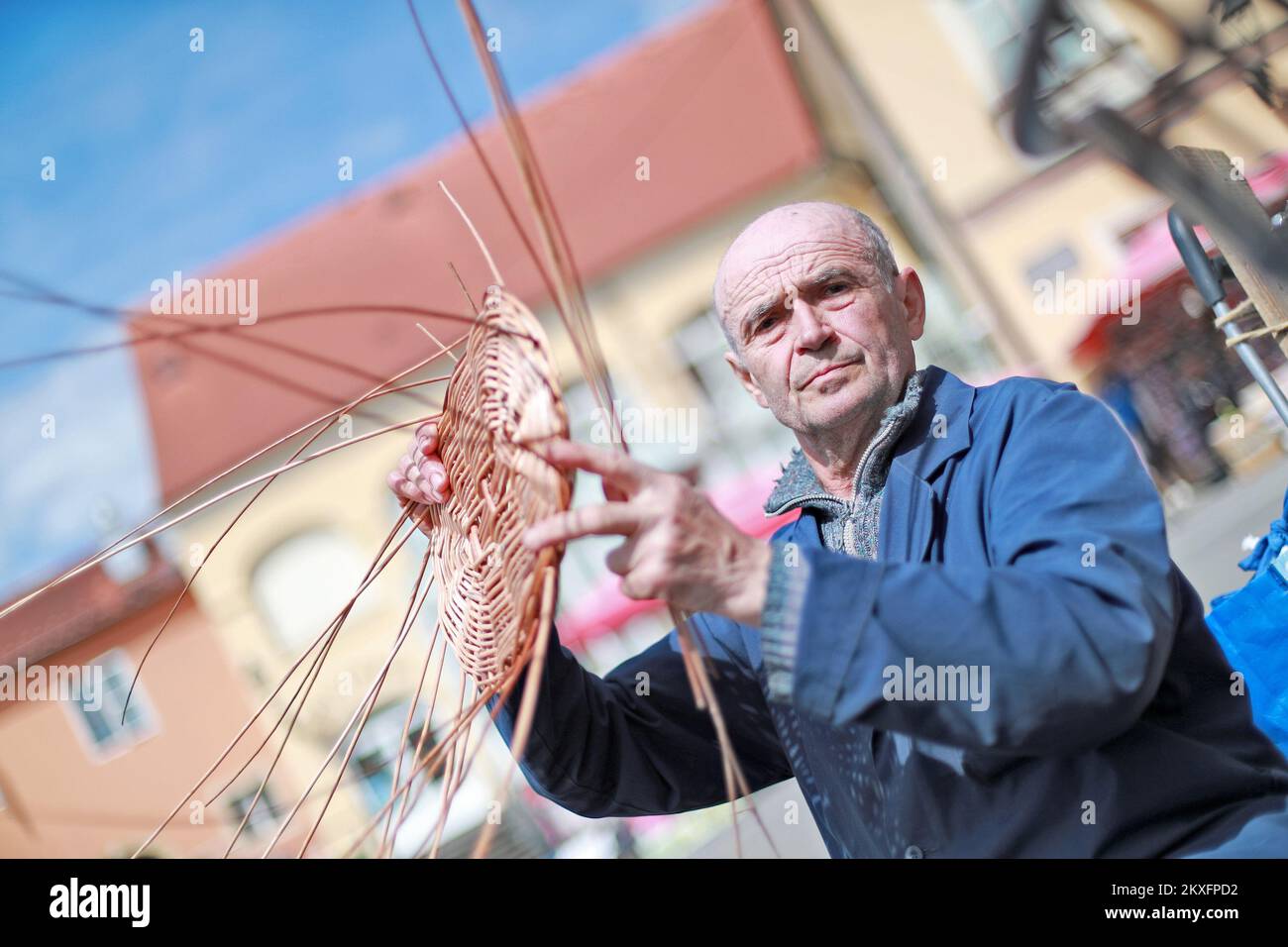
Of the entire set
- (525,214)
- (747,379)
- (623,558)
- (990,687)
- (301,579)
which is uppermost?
(525,214)

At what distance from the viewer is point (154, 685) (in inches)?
477

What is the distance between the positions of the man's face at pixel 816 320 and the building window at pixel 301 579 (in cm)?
1016

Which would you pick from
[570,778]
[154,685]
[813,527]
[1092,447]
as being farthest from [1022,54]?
[154,685]

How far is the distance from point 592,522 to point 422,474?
0.49 meters

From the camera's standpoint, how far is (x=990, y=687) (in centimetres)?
90

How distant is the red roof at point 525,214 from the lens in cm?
1076

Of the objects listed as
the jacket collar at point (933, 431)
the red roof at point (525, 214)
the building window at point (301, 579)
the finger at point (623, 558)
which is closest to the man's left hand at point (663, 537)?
the finger at point (623, 558)

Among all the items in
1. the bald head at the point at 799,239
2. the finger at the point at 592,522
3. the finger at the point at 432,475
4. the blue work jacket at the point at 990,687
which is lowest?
the blue work jacket at the point at 990,687

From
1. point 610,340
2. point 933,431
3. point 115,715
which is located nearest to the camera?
point 933,431

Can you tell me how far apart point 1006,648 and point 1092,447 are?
259 millimetres

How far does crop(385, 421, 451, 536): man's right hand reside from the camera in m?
1.29

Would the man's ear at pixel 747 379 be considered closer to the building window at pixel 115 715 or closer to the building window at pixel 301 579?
the building window at pixel 301 579

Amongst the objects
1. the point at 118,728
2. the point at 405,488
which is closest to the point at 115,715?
the point at 118,728

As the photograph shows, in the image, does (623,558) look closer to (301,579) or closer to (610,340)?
(610,340)
